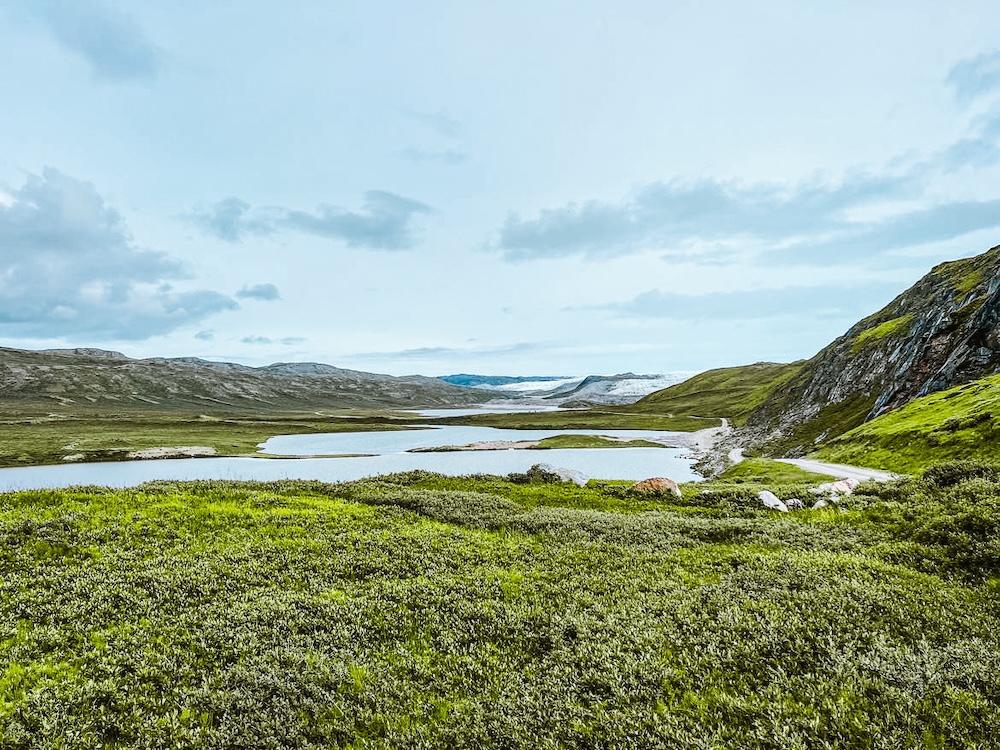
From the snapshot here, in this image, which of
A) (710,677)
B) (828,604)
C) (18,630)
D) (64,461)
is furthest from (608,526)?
(64,461)

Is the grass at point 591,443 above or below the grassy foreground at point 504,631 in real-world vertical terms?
below

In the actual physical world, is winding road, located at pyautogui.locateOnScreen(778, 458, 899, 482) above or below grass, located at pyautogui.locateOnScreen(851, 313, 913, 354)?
below

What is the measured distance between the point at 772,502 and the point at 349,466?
7128 centimetres

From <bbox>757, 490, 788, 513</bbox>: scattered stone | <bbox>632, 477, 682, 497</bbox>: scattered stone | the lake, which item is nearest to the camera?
<bbox>757, 490, 788, 513</bbox>: scattered stone

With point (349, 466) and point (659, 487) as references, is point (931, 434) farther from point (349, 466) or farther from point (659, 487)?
point (349, 466)

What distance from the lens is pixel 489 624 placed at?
1321 cm

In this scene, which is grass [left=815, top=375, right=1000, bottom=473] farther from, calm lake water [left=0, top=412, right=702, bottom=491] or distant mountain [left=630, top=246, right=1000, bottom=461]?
calm lake water [left=0, top=412, right=702, bottom=491]

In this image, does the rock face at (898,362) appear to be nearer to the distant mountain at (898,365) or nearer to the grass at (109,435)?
the distant mountain at (898,365)

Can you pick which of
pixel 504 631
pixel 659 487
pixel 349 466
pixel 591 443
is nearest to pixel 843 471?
pixel 659 487

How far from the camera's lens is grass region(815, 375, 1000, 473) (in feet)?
127

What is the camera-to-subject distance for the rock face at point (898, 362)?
6612 cm

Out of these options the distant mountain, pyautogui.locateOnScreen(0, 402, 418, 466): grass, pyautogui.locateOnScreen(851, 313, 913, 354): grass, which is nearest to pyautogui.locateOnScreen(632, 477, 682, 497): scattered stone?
the distant mountain

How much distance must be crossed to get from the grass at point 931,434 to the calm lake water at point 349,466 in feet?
69.6

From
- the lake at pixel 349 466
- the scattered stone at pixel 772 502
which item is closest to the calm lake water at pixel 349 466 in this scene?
the lake at pixel 349 466
